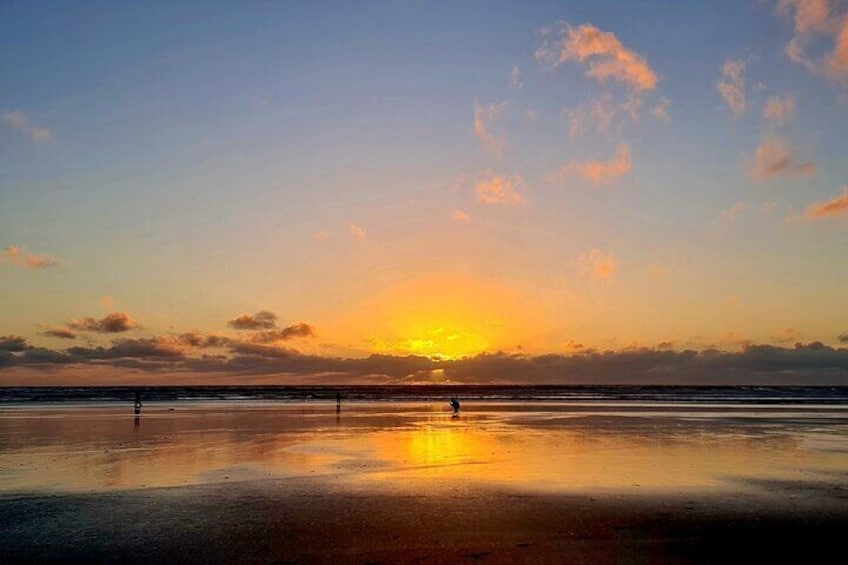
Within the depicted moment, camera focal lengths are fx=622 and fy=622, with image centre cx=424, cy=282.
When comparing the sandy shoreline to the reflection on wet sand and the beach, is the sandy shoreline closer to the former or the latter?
the beach

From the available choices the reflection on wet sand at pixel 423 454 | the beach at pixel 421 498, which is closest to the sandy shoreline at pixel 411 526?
the beach at pixel 421 498

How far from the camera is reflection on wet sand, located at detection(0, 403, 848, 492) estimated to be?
20234mm

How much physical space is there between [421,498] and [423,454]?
9.33 metres

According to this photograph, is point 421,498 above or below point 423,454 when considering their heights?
above

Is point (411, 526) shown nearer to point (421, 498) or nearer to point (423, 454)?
point (421, 498)

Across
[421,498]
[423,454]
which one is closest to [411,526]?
[421,498]

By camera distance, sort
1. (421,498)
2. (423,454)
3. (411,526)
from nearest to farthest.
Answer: (411,526)
(421,498)
(423,454)

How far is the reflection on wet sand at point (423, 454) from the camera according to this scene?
66.4ft

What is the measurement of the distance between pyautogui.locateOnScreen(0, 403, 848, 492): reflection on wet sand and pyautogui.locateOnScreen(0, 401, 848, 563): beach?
146mm

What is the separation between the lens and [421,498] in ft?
55.9

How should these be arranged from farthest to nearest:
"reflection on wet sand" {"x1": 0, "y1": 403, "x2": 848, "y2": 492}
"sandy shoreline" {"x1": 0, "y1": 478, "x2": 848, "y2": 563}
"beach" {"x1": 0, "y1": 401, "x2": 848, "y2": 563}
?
"reflection on wet sand" {"x1": 0, "y1": 403, "x2": 848, "y2": 492}
"beach" {"x1": 0, "y1": 401, "x2": 848, "y2": 563}
"sandy shoreline" {"x1": 0, "y1": 478, "x2": 848, "y2": 563}

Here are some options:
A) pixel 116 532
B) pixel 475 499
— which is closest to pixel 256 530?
A: pixel 116 532

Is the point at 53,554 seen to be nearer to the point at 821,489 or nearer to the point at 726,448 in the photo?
the point at 821,489

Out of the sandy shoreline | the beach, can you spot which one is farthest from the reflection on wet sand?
the sandy shoreline
